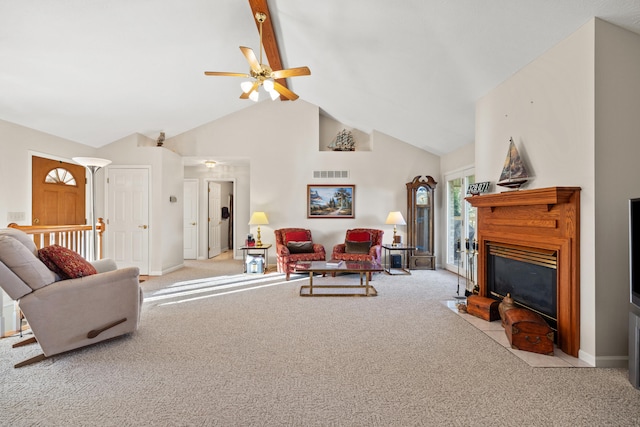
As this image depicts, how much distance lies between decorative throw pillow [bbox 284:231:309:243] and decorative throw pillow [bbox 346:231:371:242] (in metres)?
0.90

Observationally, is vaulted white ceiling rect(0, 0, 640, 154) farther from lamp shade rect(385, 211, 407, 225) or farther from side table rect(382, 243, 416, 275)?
side table rect(382, 243, 416, 275)

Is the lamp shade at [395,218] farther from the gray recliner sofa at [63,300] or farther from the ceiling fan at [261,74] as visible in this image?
the gray recliner sofa at [63,300]

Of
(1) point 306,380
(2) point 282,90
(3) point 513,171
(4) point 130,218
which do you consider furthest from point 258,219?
(3) point 513,171

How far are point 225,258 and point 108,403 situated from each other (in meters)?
6.09

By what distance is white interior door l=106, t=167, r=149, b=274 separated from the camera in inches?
225

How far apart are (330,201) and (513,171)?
385 cm

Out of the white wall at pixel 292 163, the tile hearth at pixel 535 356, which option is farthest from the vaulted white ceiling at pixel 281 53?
the tile hearth at pixel 535 356

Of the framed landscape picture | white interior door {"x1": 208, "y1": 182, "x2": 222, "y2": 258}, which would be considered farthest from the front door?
the framed landscape picture

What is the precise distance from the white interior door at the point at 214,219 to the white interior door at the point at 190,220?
16.0 inches

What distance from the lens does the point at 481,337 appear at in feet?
9.16

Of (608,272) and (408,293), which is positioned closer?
(608,272)

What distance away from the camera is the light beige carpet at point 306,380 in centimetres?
170

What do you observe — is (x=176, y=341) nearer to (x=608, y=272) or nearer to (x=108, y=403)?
(x=108, y=403)

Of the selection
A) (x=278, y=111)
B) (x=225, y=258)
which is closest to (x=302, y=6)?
(x=278, y=111)
